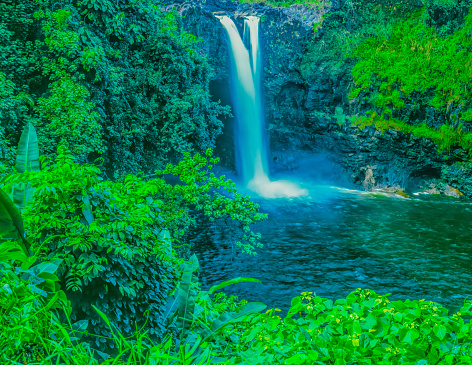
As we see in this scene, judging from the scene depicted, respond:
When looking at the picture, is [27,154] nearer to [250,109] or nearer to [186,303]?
[186,303]

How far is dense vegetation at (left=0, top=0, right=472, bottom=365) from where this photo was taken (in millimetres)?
2535

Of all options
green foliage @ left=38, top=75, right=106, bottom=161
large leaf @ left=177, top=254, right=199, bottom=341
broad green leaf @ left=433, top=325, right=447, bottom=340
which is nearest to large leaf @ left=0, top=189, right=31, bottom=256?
large leaf @ left=177, top=254, right=199, bottom=341

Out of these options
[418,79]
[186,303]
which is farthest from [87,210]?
[418,79]

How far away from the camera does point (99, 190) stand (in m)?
4.00

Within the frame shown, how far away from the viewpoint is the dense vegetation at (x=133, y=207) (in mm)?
2535

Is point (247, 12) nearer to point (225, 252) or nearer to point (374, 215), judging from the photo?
point (374, 215)

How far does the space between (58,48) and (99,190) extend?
823cm

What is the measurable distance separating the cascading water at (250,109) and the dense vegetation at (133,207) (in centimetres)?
743

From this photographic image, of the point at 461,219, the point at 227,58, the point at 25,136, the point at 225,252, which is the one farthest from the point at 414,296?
the point at 227,58

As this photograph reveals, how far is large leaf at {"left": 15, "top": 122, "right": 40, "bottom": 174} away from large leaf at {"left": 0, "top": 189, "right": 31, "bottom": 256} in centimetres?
169

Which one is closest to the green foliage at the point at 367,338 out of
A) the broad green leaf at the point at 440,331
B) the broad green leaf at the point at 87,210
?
the broad green leaf at the point at 440,331

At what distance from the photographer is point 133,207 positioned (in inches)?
179

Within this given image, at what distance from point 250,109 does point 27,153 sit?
24478 mm

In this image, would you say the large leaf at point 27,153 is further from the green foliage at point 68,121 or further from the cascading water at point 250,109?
the cascading water at point 250,109
